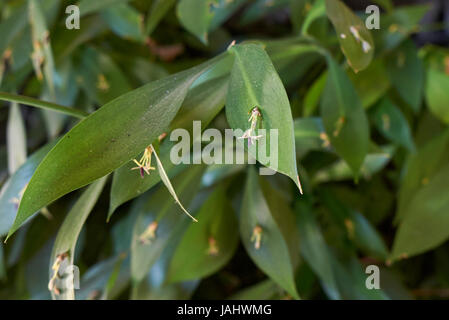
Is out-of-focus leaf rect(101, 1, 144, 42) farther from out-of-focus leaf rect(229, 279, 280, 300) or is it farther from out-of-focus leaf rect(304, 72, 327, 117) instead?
out-of-focus leaf rect(229, 279, 280, 300)

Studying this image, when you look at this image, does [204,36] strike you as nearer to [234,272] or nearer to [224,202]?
[224,202]

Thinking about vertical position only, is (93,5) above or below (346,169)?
above

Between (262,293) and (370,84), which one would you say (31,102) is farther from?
(370,84)

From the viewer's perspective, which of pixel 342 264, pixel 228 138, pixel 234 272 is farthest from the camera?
pixel 234 272

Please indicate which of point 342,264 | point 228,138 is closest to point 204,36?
point 228,138

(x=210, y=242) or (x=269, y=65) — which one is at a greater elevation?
(x=269, y=65)

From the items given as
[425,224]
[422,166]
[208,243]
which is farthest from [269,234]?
[422,166]

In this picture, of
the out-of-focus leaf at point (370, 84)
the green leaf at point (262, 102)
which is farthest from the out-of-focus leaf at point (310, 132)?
the green leaf at point (262, 102)
